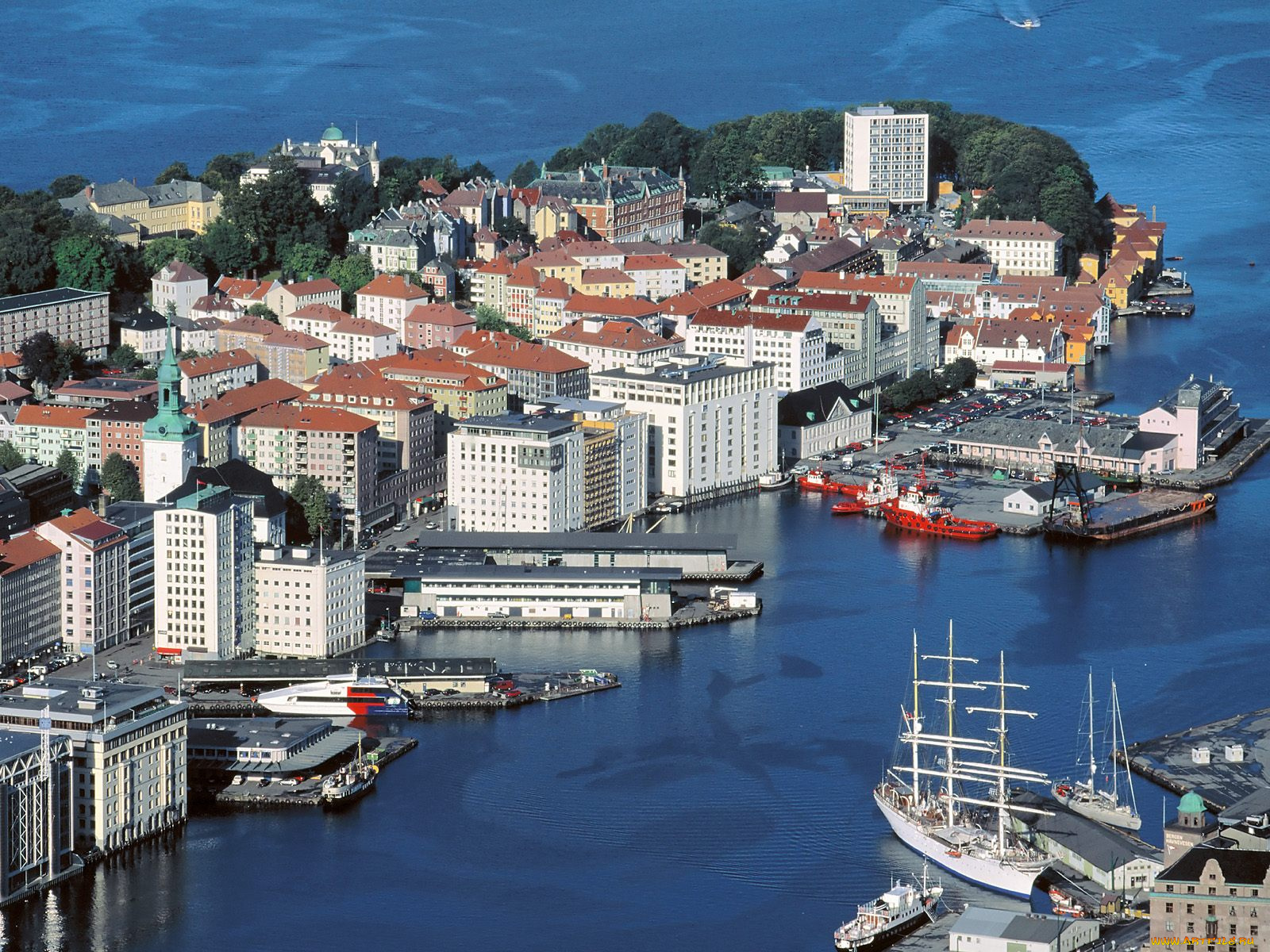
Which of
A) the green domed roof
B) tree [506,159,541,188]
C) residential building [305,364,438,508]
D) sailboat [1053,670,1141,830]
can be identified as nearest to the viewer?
the green domed roof

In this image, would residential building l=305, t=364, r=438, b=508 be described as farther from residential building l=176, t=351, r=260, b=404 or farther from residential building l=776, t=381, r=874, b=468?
residential building l=776, t=381, r=874, b=468

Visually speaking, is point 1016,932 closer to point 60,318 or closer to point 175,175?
point 60,318

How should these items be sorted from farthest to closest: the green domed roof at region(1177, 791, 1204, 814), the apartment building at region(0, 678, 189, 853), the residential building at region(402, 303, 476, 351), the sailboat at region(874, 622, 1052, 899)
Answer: the residential building at region(402, 303, 476, 351)
the apartment building at region(0, 678, 189, 853)
the sailboat at region(874, 622, 1052, 899)
the green domed roof at region(1177, 791, 1204, 814)

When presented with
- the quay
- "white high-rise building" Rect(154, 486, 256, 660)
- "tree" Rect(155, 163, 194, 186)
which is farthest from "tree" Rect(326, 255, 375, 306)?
the quay

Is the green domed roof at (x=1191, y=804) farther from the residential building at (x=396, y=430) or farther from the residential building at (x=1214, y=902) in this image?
the residential building at (x=396, y=430)

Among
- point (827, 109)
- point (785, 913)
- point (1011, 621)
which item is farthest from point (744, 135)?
point (785, 913)

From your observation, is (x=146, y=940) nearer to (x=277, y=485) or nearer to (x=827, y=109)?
(x=277, y=485)
